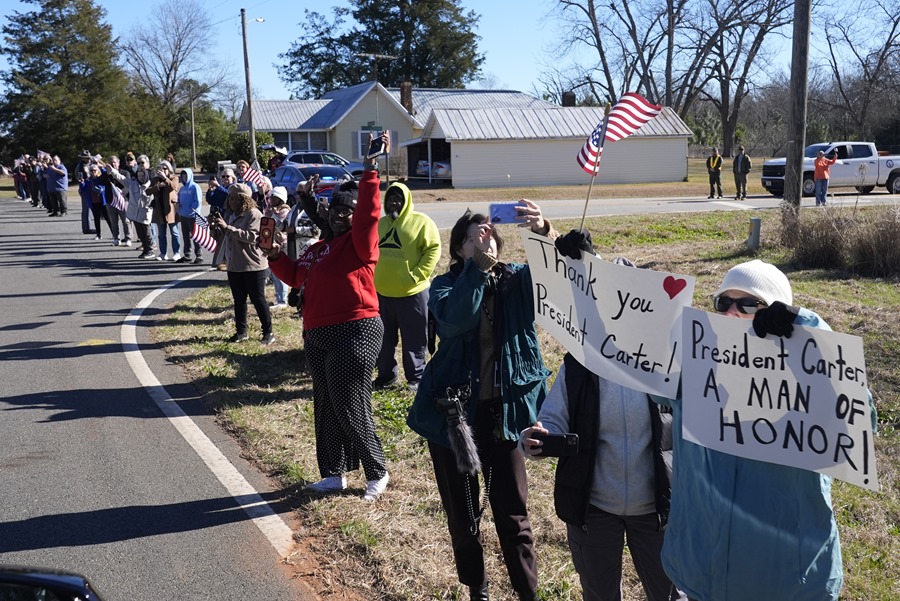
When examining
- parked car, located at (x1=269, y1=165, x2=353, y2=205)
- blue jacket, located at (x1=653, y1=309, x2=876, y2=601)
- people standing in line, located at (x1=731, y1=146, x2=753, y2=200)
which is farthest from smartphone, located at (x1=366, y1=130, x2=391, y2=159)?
people standing in line, located at (x1=731, y1=146, x2=753, y2=200)

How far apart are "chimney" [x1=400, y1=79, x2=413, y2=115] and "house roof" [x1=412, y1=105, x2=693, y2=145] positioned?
978 centimetres

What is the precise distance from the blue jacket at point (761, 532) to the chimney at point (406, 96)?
51428 millimetres

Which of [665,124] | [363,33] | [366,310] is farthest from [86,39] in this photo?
[366,310]

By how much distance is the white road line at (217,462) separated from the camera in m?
5.05

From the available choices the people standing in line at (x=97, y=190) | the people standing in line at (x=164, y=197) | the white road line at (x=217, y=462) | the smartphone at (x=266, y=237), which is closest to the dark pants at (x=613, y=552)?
the white road line at (x=217, y=462)

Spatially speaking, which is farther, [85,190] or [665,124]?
[665,124]

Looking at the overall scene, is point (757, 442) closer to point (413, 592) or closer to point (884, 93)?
point (413, 592)

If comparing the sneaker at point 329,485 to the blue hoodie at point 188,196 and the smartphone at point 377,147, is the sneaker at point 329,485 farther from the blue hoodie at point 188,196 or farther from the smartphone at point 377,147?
the blue hoodie at point 188,196

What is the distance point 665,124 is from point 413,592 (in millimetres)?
40961

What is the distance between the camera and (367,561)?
4.60m

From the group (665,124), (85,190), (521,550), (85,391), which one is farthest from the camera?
(665,124)

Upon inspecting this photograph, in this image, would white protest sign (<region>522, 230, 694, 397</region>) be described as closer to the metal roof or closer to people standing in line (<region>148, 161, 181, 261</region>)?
people standing in line (<region>148, 161, 181, 261</region>)

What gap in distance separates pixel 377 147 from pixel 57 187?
2483 cm

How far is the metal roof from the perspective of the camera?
1602 inches
